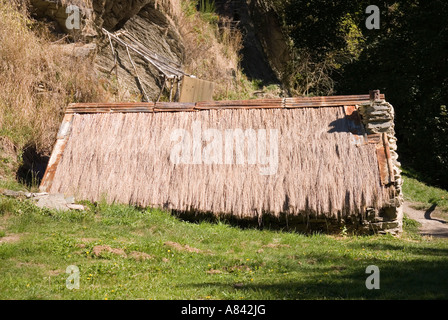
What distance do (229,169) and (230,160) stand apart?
8.5 inches

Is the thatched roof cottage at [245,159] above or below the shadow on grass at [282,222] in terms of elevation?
above

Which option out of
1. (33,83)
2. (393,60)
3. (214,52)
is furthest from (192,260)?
(393,60)

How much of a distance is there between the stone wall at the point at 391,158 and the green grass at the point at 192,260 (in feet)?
1.02

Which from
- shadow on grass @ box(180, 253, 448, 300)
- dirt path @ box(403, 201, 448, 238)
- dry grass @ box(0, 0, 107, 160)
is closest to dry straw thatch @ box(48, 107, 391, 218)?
dry grass @ box(0, 0, 107, 160)

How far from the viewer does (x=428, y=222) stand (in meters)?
13.3

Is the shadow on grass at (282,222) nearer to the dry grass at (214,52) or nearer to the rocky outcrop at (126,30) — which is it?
the rocky outcrop at (126,30)

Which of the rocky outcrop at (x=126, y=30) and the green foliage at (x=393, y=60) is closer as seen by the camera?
the rocky outcrop at (x=126, y=30)

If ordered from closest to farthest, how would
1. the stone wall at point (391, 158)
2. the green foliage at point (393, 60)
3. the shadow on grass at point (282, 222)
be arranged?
1. the stone wall at point (391, 158)
2. the shadow on grass at point (282, 222)
3. the green foliage at point (393, 60)

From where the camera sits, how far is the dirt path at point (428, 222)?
12047 mm

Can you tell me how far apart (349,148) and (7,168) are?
7874mm

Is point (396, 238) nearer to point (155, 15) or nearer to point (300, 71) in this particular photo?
point (155, 15)

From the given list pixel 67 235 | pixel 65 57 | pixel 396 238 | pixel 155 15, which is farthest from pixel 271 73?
pixel 67 235

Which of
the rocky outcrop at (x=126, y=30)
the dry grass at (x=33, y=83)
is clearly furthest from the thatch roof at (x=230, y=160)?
the rocky outcrop at (x=126, y=30)

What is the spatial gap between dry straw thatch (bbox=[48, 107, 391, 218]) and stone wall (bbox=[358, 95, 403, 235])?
13.1 inches
